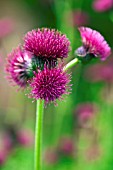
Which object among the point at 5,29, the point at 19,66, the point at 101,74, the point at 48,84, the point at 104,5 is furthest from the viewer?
the point at 5,29

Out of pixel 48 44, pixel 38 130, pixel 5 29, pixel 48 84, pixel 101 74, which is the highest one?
pixel 5 29

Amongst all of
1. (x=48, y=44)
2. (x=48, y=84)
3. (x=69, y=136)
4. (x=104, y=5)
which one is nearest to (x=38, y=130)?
(x=48, y=84)

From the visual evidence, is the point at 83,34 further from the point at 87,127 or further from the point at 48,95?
the point at 87,127

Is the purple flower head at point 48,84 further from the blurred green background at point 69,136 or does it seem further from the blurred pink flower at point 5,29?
the blurred pink flower at point 5,29

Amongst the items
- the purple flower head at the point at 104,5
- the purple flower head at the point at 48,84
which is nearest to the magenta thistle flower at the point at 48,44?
the purple flower head at the point at 48,84

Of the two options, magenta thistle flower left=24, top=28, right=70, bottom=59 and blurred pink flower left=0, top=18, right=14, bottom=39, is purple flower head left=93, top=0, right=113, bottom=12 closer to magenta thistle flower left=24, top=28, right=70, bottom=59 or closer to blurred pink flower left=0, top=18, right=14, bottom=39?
blurred pink flower left=0, top=18, right=14, bottom=39

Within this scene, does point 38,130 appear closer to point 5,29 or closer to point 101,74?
point 101,74
